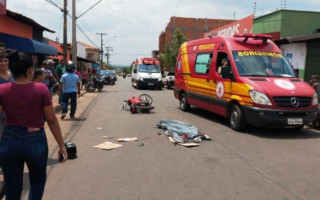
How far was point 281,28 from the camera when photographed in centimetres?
2139

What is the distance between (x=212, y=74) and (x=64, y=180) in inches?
259

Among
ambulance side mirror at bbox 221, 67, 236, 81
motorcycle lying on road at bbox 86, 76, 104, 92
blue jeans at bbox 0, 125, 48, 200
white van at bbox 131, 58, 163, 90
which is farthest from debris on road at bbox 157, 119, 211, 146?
white van at bbox 131, 58, 163, 90

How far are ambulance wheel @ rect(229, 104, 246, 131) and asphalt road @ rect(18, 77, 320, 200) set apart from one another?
0.73 ft

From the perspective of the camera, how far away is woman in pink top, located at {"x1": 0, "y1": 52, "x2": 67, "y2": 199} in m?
3.14

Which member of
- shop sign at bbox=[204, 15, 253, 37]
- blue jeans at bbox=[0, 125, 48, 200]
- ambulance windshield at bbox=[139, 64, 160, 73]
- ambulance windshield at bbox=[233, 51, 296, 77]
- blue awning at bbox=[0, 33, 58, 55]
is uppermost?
shop sign at bbox=[204, 15, 253, 37]

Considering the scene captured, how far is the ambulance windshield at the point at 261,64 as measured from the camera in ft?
31.1

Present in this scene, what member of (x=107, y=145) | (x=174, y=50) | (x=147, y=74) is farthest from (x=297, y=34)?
(x=174, y=50)

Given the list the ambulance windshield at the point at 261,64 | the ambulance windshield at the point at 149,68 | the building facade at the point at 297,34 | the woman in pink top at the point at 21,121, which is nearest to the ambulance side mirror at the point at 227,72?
the ambulance windshield at the point at 261,64

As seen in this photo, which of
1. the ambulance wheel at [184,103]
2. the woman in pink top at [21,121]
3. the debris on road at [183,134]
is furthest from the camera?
the ambulance wheel at [184,103]

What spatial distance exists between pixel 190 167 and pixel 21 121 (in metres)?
3.42

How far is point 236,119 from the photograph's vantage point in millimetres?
9195

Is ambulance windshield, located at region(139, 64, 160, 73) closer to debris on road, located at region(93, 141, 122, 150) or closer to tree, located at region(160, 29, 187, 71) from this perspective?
tree, located at region(160, 29, 187, 71)

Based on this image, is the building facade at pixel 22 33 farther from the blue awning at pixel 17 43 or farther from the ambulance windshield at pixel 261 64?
the ambulance windshield at pixel 261 64

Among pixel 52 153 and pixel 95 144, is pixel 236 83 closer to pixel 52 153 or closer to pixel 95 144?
pixel 95 144
